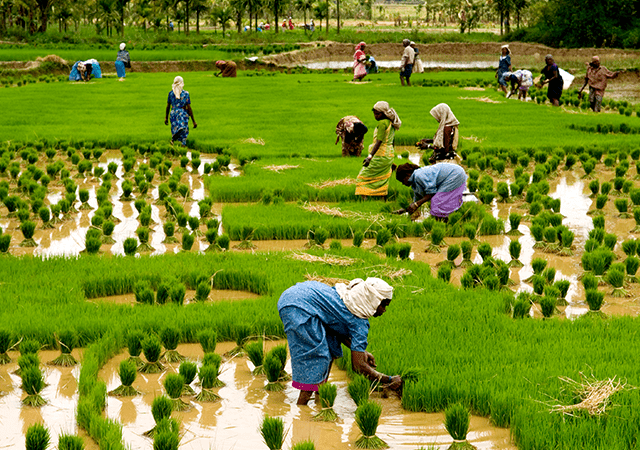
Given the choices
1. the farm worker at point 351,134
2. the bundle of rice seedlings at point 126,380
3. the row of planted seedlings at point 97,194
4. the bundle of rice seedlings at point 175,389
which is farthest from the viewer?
the farm worker at point 351,134

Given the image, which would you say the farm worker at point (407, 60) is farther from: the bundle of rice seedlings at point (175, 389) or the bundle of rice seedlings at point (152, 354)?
the bundle of rice seedlings at point (175, 389)

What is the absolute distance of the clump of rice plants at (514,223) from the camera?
8.84m

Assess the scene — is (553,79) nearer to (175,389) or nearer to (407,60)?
(407,60)

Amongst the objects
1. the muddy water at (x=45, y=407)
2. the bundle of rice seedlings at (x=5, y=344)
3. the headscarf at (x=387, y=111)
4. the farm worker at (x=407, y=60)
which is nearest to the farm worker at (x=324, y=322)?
the muddy water at (x=45, y=407)

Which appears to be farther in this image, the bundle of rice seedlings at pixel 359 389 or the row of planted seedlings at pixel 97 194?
the row of planted seedlings at pixel 97 194

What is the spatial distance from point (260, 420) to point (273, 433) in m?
0.58

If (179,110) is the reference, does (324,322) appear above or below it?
below

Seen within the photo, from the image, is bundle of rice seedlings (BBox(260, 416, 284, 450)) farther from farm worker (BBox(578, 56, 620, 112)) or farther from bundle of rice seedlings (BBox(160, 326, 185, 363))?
farm worker (BBox(578, 56, 620, 112))

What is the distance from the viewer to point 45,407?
4.68 m

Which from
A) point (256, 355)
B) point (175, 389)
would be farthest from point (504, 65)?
point (175, 389)

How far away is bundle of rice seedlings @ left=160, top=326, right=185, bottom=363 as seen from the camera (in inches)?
212

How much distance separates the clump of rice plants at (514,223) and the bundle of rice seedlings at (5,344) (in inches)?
220

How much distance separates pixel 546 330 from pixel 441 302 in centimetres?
91

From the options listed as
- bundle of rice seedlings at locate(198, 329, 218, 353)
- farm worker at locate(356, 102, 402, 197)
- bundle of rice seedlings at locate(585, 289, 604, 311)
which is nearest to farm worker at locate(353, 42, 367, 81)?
farm worker at locate(356, 102, 402, 197)
